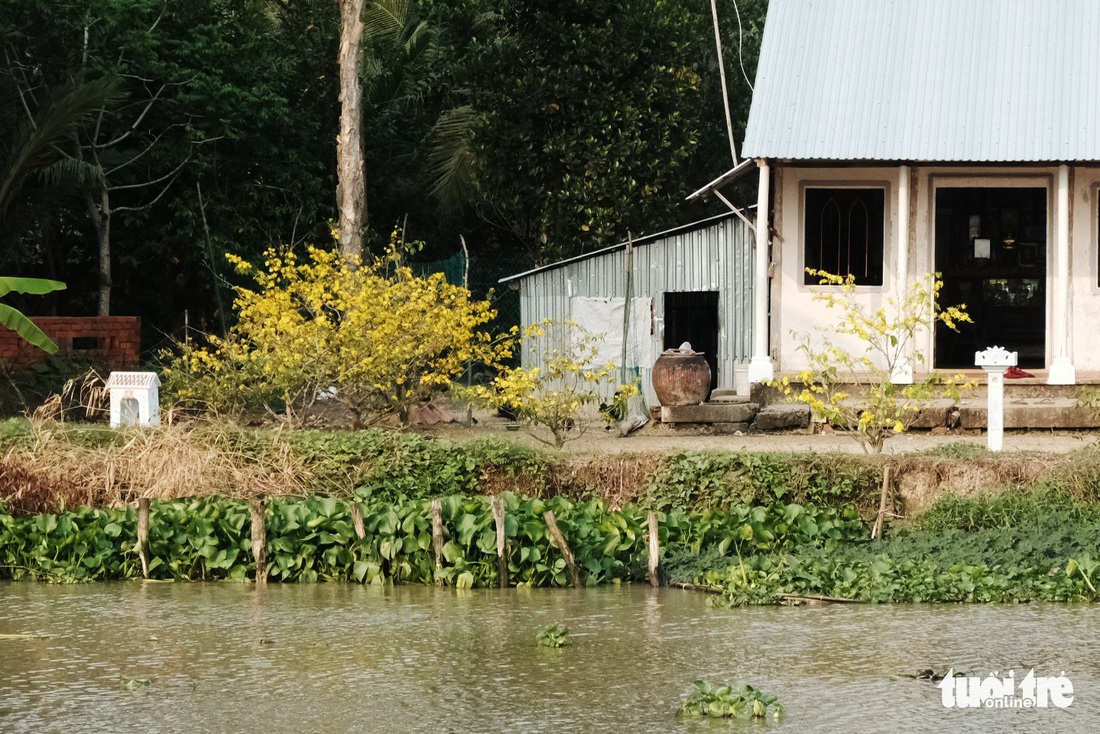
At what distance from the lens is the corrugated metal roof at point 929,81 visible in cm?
1752

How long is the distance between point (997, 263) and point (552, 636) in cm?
1079

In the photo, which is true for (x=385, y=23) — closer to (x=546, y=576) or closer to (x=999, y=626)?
(x=546, y=576)

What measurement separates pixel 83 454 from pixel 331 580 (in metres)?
2.90

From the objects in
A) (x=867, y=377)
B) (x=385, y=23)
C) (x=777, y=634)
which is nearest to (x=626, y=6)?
(x=385, y=23)

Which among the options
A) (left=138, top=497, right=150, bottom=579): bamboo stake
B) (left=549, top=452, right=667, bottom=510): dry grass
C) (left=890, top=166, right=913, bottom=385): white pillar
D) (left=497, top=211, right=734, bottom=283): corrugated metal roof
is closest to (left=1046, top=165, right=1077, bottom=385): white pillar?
(left=890, top=166, right=913, bottom=385): white pillar

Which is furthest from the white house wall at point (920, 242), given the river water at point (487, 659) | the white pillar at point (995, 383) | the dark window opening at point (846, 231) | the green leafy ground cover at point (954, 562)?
the river water at point (487, 659)

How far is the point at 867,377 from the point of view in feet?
57.9

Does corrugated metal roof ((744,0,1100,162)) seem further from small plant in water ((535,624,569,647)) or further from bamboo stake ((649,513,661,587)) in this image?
small plant in water ((535,624,569,647))

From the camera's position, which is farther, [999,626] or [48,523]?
[48,523]

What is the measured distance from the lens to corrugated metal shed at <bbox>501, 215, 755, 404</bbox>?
20891 mm

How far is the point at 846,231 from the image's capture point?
18.5m

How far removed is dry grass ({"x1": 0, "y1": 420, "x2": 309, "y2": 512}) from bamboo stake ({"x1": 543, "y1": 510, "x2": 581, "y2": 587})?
278 centimetres

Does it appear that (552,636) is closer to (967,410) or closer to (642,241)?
(967,410)

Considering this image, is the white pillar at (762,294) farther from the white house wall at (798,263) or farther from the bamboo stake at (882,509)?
the bamboo stake at (882,509)
